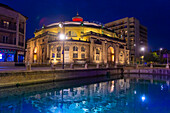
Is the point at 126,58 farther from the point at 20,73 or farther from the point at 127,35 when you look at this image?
the point at 20,73

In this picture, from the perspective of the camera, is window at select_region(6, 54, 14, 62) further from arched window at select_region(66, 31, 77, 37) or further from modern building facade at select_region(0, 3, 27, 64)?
arched window at select_region(66, 31, 77, 37)

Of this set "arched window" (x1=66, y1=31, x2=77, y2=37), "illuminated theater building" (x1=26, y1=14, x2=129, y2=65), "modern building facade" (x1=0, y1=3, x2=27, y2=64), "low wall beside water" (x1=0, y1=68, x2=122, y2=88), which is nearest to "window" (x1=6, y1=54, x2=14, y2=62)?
"modern building facade" (x1=0, y1=3, x2=27, y2=64)

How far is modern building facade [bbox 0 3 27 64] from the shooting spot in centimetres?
2788

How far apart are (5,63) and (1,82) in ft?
43.4

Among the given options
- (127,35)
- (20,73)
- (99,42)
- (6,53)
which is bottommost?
(20,73)

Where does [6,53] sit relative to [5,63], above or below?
above

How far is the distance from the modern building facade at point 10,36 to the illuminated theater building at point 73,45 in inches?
466

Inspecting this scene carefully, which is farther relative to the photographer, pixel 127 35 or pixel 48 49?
pixel 127 35

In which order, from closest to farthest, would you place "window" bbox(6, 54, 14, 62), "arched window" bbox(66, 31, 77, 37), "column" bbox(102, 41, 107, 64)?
"window" bbox(6, 54, 14, 62), "arched window" bbox(66, 31, 77, 37), "column" bbox(102, 41, 107, 64)

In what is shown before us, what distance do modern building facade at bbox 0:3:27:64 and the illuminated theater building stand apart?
11.8 meters

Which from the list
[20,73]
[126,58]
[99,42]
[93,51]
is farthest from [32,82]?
[126,58]

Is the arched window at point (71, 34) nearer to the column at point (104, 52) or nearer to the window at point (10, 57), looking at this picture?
the column at point (104, 52)

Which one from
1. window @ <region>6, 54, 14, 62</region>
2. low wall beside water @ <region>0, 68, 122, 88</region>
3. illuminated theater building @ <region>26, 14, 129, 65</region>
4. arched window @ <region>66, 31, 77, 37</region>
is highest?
arched window @ <region>66, 31, 77, 37</region>

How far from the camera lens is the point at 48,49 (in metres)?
43.7
